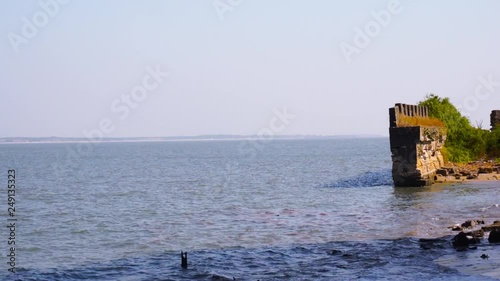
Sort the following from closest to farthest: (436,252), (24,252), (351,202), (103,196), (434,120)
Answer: (436,252) < (24,252) < (351,202) < (103,196) < (434,120)

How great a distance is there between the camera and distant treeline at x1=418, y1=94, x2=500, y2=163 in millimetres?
52500

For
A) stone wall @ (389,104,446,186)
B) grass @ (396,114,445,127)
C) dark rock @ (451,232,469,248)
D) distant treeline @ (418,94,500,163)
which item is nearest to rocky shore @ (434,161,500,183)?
stone wall @ (389,104,446,186)

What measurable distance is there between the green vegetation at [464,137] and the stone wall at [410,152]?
38.7 ft

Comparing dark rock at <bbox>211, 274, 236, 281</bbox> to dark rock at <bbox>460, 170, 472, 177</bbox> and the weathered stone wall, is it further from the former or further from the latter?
the weathered stone wall

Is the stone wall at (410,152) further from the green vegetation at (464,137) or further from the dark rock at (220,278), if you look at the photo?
the dark rock at (220,278)

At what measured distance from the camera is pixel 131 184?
186ft

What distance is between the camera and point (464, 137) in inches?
2104

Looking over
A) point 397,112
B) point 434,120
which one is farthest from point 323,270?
Answer: point 434,120

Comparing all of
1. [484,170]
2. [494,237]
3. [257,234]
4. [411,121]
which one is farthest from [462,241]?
[484,170]

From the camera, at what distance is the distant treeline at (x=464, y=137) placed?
52500mm

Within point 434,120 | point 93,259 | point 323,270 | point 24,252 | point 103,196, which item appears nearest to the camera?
point 323,270

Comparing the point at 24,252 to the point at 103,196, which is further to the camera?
the point at 103,196

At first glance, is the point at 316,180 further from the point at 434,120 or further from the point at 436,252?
the point at 436,252

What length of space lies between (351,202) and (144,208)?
34.0ft
